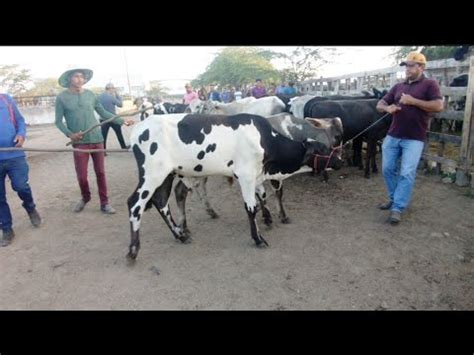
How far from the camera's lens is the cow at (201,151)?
4039mm

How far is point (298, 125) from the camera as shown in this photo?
4.56 metres

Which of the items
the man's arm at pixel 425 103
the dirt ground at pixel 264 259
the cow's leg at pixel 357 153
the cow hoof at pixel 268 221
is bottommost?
the dirt ground at pixel 264 259

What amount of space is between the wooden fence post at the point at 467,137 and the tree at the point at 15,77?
40022 millimetres

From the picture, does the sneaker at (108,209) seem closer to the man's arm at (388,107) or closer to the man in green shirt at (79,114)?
the man in green shirt at (79,114)

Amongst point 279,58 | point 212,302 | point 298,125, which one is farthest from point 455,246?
point 279,58

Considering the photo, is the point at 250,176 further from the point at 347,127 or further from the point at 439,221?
the point at 347,127

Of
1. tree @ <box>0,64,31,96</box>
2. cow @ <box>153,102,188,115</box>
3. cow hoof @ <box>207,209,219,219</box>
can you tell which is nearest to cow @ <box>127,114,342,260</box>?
cow hoof @ <box>207,209,219,219</box>

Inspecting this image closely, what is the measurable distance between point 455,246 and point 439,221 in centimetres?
68

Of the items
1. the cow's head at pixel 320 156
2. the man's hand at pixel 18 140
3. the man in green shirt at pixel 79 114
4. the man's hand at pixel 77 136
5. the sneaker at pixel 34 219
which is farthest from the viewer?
the sneaker at pixel 34 219

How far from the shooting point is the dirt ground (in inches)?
128

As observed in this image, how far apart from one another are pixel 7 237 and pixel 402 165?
533 cm

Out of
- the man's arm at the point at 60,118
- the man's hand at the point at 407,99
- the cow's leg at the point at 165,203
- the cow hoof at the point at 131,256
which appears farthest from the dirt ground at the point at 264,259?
the man's hand at the point at 407,99

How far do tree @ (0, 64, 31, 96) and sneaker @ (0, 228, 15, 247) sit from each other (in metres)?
37.0

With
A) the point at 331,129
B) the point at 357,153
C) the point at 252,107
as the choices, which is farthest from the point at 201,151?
the point at 357,153
